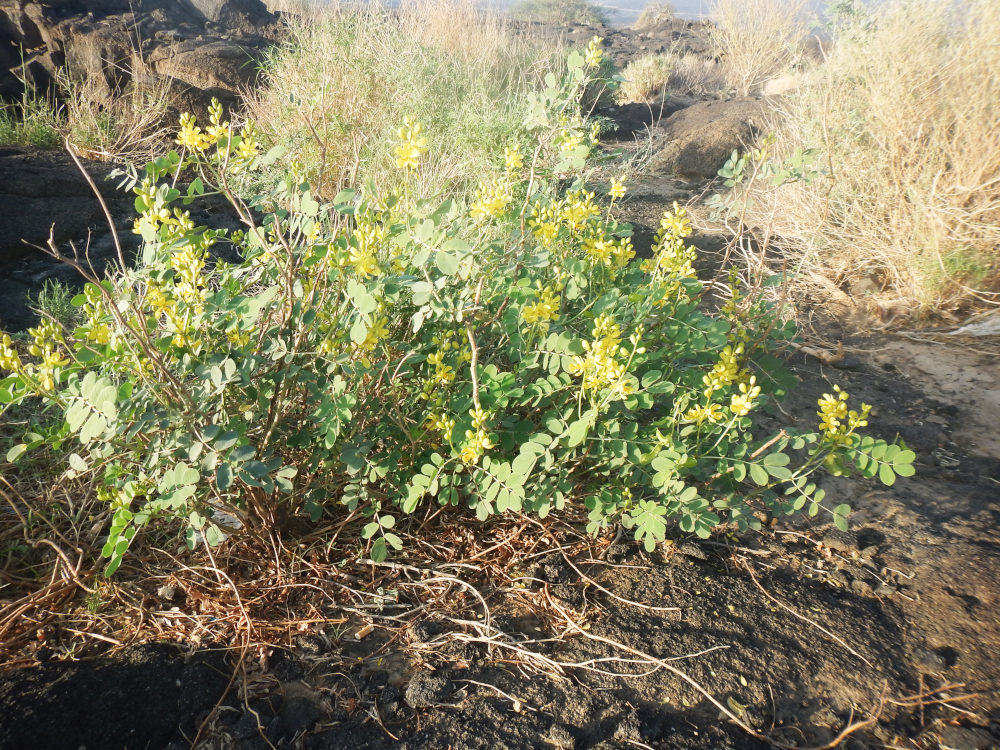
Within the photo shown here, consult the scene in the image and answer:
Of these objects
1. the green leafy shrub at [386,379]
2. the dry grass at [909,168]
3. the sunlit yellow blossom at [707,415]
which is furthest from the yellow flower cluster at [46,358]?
the dry grass at [909,168]

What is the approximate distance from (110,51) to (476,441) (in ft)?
27.4

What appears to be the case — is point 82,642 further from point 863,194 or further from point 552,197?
point 863,194

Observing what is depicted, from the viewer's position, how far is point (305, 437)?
1.56 m

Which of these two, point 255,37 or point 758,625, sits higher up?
point 255,37

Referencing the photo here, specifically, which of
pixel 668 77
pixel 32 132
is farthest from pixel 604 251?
pixel 668 77

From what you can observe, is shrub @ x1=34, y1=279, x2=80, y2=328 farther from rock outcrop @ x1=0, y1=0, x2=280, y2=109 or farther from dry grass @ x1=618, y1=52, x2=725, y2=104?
dry grass @ x1=618, y1=52, x2=725, y2=104

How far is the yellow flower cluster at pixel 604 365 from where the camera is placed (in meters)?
1.38

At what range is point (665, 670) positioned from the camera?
1.44m

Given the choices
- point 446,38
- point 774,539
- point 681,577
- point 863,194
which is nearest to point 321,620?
point 681,577

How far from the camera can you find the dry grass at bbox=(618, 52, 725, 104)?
10.2 metres

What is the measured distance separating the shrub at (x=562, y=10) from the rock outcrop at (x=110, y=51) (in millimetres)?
14802

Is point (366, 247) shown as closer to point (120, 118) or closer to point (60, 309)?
point (60, 309)

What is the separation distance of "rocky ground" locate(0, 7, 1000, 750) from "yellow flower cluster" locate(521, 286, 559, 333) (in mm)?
726

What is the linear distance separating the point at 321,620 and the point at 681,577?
1023 mm
